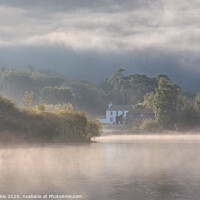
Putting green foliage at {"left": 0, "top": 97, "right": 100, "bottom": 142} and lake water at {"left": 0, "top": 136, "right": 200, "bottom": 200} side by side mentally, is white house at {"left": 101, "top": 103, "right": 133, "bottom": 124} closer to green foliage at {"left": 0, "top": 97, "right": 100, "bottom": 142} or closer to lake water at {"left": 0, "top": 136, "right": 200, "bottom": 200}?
green foliage at {"left": 0, "top": 97, "right": 100, "bottom": 142}

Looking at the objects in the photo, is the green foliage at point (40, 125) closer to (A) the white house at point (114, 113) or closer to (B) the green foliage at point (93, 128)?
(B) the green foliage at point (93, 128)

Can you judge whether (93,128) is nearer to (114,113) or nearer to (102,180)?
(102,180)

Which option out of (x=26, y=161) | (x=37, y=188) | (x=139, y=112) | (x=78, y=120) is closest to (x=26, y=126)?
(x=78, y=120)

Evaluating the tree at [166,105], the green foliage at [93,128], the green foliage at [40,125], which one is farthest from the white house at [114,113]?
the green foliage at [40,125]

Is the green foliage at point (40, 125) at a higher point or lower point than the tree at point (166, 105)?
lower

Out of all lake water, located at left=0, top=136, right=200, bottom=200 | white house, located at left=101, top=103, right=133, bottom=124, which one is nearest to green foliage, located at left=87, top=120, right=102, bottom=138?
lake water, located at left=0, top=136, right=200, bottom=200

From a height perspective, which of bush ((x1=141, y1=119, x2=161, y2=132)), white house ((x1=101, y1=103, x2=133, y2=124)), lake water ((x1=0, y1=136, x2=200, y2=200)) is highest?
white house ((x1=101, y1=103, x2=133, y2=124))

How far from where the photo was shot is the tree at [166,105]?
11975 cm

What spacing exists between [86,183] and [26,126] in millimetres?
38131

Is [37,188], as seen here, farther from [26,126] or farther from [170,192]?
[26,126]

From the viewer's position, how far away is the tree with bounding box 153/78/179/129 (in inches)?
4715

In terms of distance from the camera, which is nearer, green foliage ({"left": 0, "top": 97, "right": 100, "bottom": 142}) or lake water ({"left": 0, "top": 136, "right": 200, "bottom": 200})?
lake water ({"left": 0, "top": 136, "right": 200, "bottom": 200})

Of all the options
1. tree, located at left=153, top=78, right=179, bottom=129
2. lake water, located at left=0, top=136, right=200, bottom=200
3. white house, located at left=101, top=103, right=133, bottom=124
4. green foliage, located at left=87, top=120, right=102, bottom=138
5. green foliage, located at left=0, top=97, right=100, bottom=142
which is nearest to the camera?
lake water, located at left=0, top=136, right=200, bottom=200

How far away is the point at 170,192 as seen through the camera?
20.2 m
